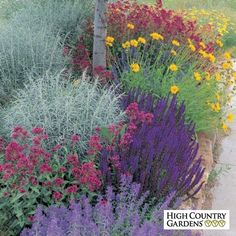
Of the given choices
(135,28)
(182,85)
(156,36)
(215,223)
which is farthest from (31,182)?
(135,28)

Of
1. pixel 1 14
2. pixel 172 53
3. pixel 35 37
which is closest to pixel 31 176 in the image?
pixel 35 37

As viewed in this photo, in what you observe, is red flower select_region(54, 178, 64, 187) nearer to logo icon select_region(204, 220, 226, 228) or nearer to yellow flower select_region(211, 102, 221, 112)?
logo icon select_region(204, 220, 226, 228)

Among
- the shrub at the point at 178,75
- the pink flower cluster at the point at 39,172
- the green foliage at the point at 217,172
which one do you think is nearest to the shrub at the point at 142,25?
the shrub at the point at 178,75

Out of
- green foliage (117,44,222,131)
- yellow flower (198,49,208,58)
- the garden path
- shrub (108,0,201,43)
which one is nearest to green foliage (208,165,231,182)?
the garden path

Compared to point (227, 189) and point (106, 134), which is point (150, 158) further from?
point (227, 189)

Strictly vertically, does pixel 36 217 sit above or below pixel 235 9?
Answer: above

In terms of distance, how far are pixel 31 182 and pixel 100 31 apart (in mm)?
2071

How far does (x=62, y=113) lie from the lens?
10.9ft

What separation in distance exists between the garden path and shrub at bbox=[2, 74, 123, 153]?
3.74ft

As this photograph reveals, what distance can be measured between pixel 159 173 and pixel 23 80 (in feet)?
6.03

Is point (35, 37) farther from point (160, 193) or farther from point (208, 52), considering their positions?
point (160, 193)

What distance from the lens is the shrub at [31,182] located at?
2605 millimetres

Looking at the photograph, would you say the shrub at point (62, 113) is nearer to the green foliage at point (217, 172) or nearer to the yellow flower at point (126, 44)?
the green foliage at point (217, 172)

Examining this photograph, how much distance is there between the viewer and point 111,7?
5.88 m
